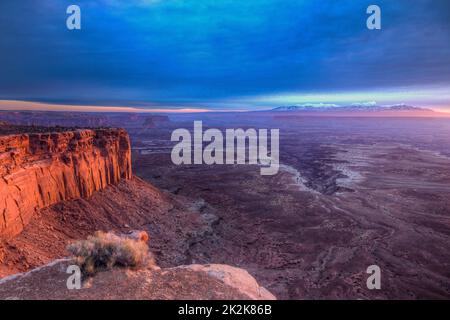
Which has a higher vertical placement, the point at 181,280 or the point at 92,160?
the point at 92,160

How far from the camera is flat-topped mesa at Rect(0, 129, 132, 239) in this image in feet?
45.8

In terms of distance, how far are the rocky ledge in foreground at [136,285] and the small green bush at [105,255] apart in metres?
0.24

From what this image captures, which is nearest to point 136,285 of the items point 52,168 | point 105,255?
point 105,255

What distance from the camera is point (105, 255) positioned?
308 inches

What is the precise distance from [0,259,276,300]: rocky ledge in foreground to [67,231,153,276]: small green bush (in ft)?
0.80

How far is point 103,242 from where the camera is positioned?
7980mm

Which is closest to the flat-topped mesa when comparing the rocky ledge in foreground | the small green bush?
the rocky ledge in foreground

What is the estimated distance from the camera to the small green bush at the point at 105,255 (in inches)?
298

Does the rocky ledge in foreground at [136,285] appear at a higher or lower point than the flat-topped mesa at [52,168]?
lower

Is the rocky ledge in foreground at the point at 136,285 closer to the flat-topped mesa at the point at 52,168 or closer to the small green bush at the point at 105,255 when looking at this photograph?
the small green bush at the point at 105,255

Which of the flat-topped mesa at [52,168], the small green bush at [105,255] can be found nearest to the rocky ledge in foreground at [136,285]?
the small green bush at [105,255]
